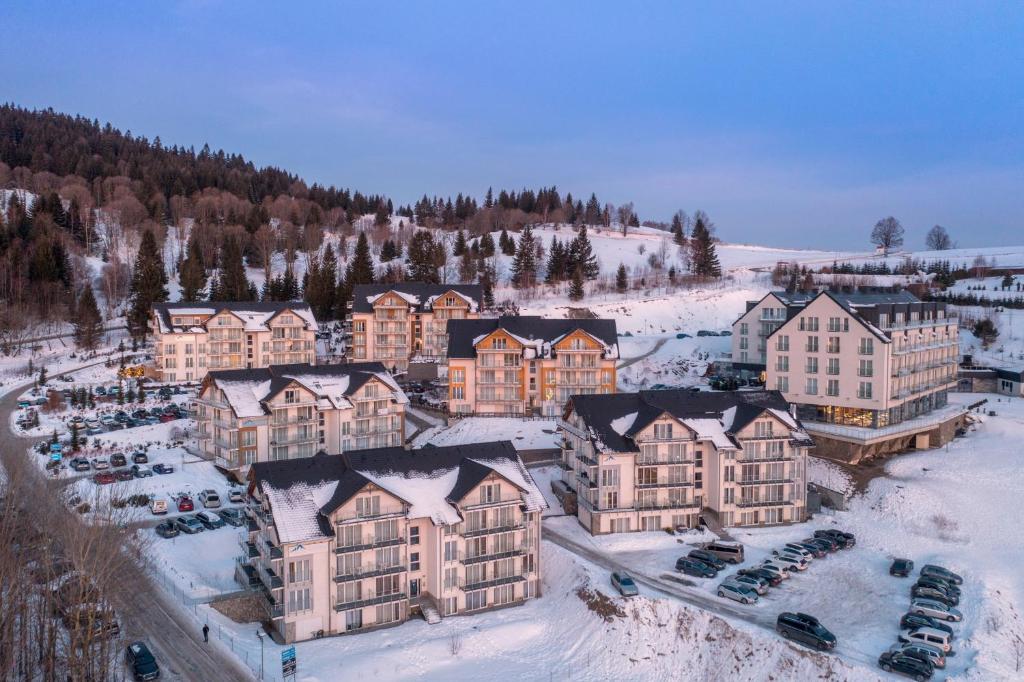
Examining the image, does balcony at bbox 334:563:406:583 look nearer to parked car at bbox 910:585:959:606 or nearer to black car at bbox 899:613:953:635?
black car at bbox 899:613:953:635

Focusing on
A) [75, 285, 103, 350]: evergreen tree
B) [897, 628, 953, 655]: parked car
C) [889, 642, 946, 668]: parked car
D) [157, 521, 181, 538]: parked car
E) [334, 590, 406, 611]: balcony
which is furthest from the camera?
[75, 285, 103, 350]: evergreen tree

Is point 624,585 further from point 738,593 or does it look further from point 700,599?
point 738,593

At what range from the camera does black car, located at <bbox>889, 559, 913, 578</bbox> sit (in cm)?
3109

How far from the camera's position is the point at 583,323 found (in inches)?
2122

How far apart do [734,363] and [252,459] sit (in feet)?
132

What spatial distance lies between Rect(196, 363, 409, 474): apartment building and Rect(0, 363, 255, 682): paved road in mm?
13296

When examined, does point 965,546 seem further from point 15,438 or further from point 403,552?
point 15,438

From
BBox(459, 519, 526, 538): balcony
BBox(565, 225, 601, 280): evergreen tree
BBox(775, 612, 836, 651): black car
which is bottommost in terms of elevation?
BBox(775, 612, 836, 651): black car

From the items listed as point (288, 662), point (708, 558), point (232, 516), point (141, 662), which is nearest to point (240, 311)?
point (232, 516)

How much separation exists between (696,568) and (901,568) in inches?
359

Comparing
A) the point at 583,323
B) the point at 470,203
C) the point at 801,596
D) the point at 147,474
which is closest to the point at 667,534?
the point at 801,596

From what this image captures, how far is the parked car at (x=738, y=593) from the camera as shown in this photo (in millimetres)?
28234

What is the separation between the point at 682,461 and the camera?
3578 centimetres

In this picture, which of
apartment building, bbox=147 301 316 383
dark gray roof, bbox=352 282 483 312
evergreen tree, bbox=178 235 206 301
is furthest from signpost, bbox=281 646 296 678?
evergreen tree, bbox=178 235 206 301
